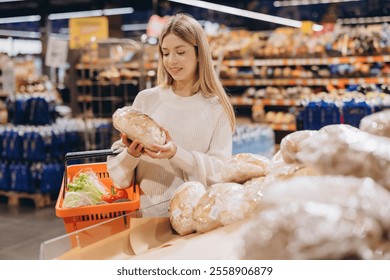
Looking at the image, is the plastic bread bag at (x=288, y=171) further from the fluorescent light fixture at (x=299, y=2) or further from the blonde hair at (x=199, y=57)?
the fluorescent light fixture at (x=299, y=2)

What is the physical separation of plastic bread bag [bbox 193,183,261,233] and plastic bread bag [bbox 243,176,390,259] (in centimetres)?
40

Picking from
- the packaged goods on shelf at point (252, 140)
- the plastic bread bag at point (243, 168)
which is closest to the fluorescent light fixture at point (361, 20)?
the packaged goods on shelf at point (252, 140)

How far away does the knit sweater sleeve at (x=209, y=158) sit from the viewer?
2.03 m

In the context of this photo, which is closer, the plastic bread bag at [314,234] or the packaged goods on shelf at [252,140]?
the plastic bread bag at [314,234]

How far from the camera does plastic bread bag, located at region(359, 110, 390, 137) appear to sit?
1159 millimetres

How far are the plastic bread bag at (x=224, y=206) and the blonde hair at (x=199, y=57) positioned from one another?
35.0 inches

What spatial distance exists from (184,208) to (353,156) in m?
0.62

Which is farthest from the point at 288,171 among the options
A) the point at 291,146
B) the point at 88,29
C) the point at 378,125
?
the point at 88,29

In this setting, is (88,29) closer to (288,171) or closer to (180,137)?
(180,137)

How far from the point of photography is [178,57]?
7.05 feet

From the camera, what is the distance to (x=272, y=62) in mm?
8352

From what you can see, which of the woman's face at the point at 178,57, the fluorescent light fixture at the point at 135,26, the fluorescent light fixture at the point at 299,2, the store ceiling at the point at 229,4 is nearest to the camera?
the woman's face at the point at 178,57

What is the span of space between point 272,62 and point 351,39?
4.28 feet
